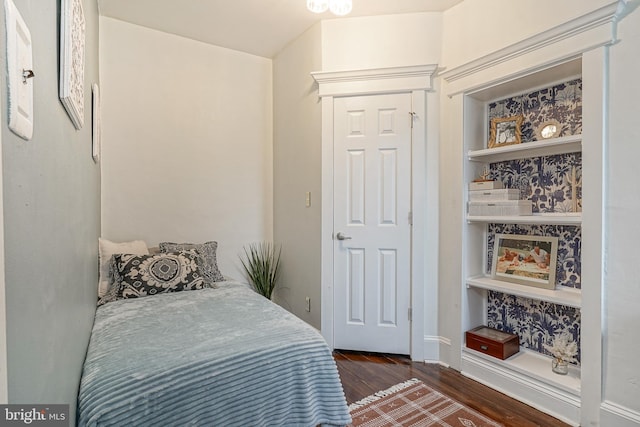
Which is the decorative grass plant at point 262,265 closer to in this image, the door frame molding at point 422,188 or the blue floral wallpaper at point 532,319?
the door frame molding at point 422,188

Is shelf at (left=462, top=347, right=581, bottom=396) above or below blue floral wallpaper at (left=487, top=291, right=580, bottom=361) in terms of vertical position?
below

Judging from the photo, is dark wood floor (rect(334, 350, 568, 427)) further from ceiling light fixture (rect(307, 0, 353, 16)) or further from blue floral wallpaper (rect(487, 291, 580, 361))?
ceiling light fixture (rect(307, 0, 353, 16))

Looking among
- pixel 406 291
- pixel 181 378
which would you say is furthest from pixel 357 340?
pixel 181 378

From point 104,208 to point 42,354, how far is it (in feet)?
7.91

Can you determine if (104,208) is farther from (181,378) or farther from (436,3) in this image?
(436,3)

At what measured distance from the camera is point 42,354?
27.5 inches

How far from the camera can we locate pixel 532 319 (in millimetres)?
2275

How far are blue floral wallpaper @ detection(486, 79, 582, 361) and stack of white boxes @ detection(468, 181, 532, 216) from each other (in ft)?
0.43

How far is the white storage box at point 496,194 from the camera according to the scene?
7.35ft

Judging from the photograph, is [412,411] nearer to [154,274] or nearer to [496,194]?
[496,194]

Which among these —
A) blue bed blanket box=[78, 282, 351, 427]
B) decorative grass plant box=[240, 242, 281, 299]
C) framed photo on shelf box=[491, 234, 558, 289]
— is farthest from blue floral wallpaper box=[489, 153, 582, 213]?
decorative grass plant box=[240, 242, 281, 299]

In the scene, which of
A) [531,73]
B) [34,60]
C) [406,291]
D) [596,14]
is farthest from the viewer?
[406,291]

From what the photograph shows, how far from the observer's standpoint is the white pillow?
2.30m

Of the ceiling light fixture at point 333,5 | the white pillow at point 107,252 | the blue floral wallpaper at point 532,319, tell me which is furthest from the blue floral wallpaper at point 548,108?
the white pillow at point 107,252
